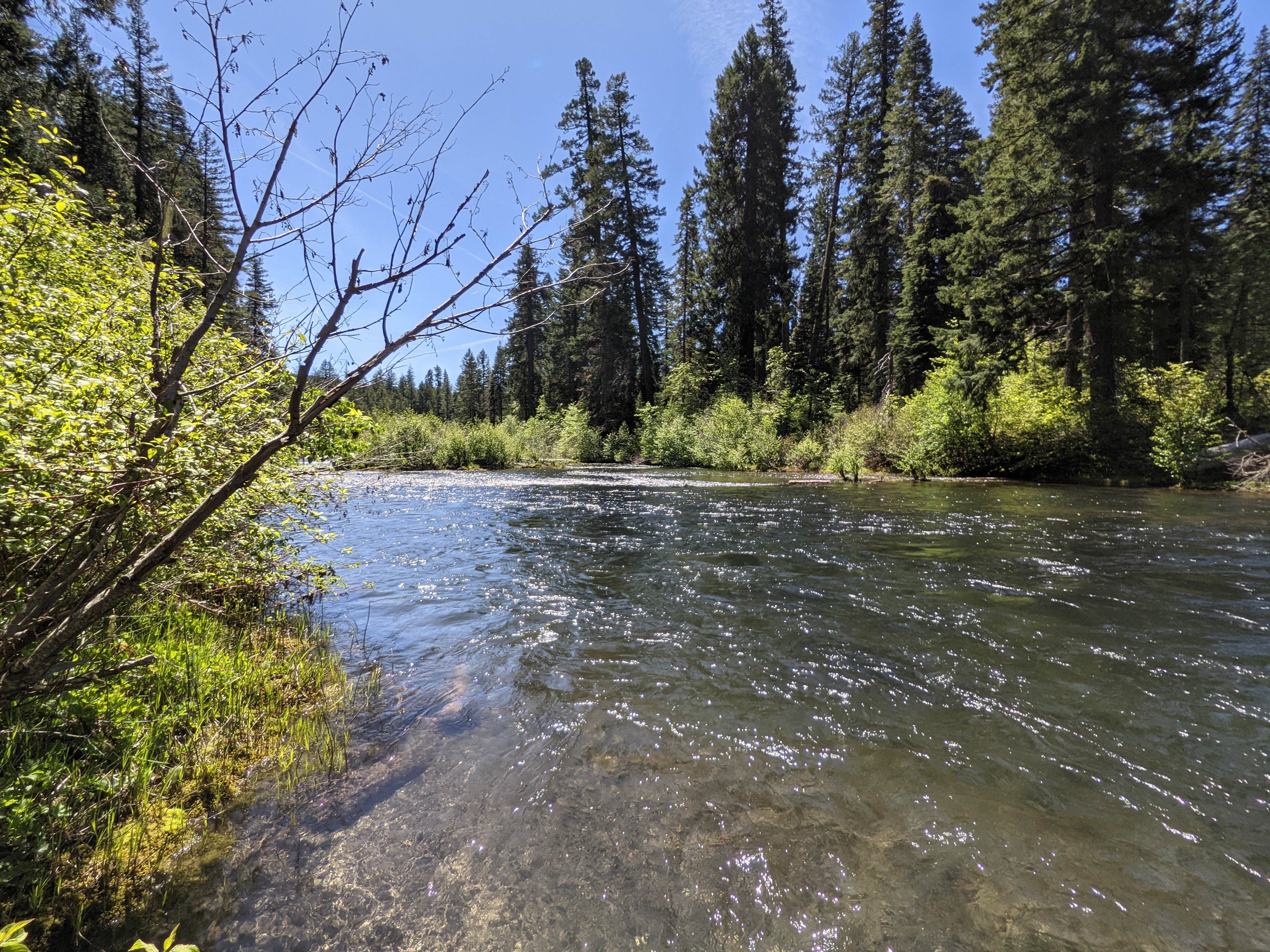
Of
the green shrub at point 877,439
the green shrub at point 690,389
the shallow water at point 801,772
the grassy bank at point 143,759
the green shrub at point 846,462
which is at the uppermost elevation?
the green shrub at point 690,389

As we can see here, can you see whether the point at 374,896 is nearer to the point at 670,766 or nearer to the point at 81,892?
the point at 81,892

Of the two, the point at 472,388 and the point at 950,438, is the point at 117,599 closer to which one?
the point at 950,438

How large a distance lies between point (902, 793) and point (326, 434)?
5.87 m

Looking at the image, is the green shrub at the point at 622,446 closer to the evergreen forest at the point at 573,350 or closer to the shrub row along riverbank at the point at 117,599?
the evergreen forest at the point at 573,350

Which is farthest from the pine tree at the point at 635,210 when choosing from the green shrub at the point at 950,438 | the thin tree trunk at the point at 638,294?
the green shrub at the point at 950,438

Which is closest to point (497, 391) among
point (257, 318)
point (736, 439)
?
point (736, 439)

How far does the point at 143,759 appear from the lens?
8.44 ft

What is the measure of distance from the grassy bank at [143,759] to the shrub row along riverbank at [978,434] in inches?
107

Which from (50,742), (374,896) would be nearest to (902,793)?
(374,896)

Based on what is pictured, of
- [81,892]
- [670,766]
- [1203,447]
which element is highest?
[1203,447]

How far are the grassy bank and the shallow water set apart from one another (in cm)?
34

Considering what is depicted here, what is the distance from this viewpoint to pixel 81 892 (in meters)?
1.96

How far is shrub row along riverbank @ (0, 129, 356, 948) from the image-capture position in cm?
197

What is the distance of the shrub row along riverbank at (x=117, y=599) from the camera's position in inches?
77.5
